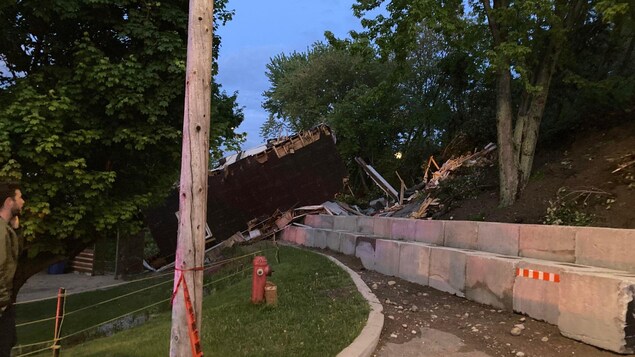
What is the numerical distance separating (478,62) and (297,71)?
21576 mm

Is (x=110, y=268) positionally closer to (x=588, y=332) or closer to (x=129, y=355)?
(x=129, y=355)

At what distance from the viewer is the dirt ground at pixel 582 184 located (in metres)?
8.24

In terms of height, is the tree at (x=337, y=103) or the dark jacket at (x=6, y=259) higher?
the tree at (x=337, y=103)

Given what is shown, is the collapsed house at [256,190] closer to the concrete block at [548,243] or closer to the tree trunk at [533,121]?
the tree trunk at [533,121]

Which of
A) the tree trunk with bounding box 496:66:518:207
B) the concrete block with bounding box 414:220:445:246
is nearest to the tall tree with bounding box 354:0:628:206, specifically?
the tree trunk with bounding box 496:66:518:207

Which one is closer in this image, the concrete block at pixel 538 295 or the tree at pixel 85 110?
the concrete block at pixel 538 295

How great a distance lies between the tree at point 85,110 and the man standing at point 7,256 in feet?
11.1

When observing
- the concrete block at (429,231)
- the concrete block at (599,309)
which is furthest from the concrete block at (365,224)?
the concrete block at (599,309)

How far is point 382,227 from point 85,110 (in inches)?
320

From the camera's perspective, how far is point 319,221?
1880 centimetres

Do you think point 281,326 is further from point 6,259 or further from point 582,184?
point 582,184

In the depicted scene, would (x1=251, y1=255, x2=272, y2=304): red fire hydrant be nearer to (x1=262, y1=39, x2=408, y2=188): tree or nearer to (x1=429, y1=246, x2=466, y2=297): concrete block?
(x1=429, y1=246, x2=466, y2=297): concrete block

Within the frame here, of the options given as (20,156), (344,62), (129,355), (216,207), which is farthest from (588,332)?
(344,62)

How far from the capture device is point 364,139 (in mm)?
29422
